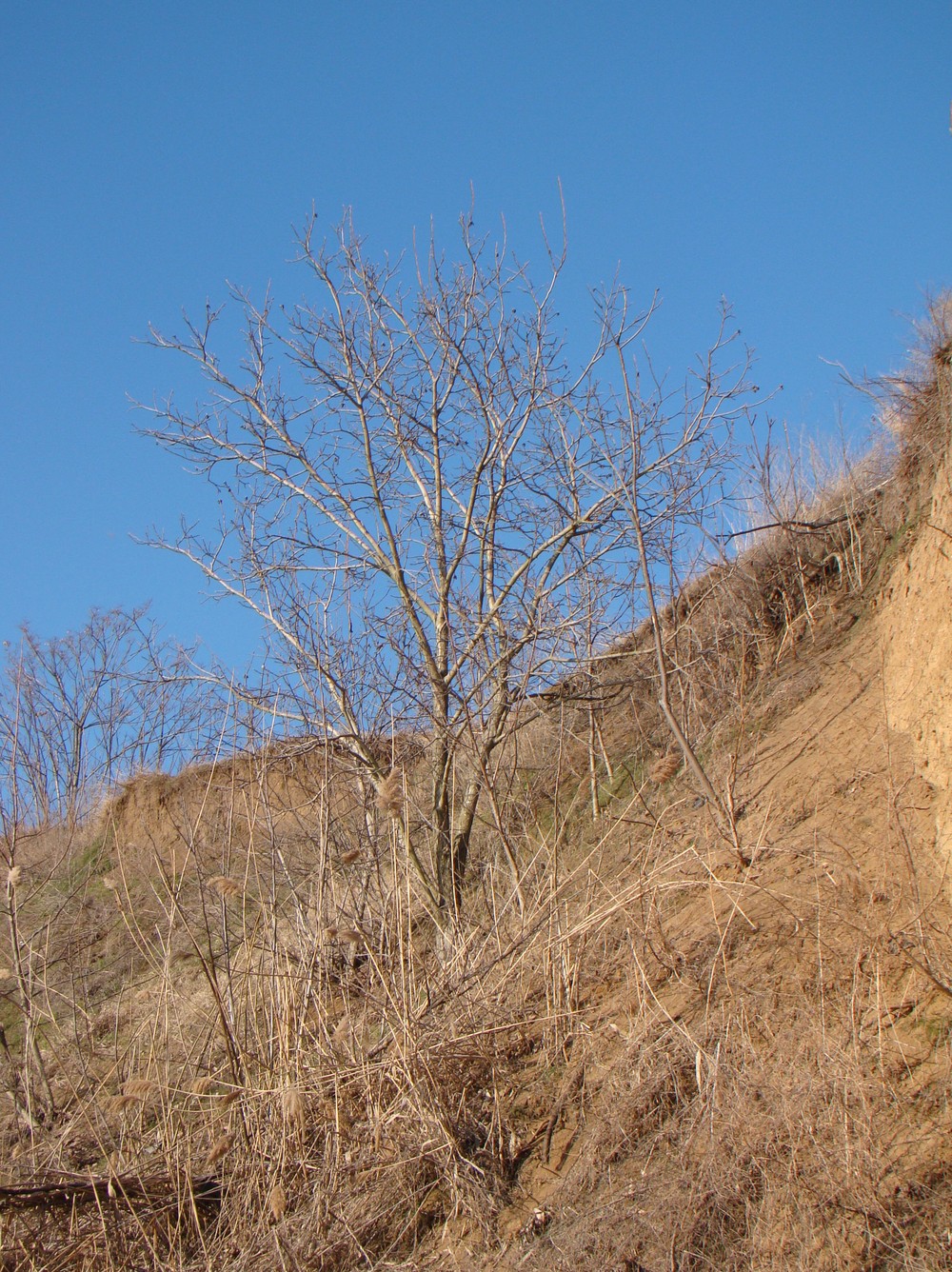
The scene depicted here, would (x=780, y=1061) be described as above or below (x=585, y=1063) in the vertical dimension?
below

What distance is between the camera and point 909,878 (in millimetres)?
4645

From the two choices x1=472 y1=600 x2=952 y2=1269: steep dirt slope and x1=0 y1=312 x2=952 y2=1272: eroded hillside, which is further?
x1=0 y1=312 x2=952 y2=1272: eroded hillside

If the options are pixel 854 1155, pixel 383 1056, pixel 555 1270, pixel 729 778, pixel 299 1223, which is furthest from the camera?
pixel 729 778

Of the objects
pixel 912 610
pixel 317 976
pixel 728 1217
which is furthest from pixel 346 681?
pixel 728 1217

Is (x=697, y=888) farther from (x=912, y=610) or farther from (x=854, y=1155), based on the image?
(x=854, y=1155)

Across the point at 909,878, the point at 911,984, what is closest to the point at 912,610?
the point at 909,878

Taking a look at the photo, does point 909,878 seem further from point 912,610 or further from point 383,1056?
point 383,1056

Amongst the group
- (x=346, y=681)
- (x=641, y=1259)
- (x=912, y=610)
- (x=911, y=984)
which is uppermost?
(x=346, y=681)

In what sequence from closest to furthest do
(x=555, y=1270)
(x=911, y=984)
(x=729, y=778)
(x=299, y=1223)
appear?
(x=555, y=1270) → (x=911, y=984) → (x=299, y=1223) → (x=729, y=778)

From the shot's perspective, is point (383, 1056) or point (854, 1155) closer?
point (854, 1155)

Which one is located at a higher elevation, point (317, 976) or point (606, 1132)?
point (317, 976)

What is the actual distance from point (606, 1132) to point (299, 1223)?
4.59 feet

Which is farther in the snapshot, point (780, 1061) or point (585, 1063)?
point (585, 1063)

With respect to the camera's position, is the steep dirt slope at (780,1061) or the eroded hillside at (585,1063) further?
the eroded hillside at (585,1063)
